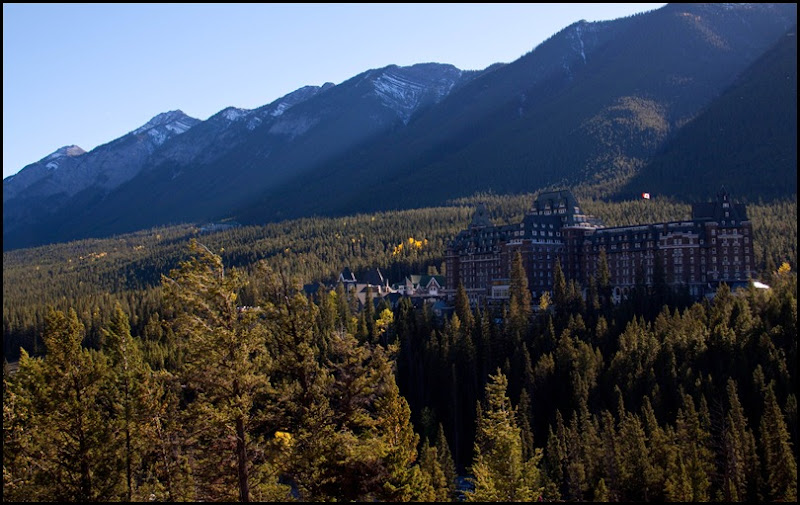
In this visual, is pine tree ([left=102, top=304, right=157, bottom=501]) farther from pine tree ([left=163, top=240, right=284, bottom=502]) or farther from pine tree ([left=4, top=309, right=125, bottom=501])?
pine tree ([left=163, top=240, right=284, bottom=502])

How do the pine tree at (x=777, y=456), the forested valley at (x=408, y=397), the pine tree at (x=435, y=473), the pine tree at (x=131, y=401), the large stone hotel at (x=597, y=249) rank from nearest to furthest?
the forested valley at (x=408, y=397) → the pine tree at (x=131, y=401) → the pine tree at (x=435, y=473) → the pine tree at (x=777, y=456) → the large stone hotel at (x=597, y=249)

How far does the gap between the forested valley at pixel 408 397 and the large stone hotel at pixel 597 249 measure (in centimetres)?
1007

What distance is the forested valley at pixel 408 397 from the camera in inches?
1298

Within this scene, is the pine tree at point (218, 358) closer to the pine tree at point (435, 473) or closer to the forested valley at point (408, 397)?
the forested valley at point (408, 397)

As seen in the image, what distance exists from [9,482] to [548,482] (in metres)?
53.2

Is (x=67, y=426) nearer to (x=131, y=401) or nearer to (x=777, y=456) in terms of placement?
(x=131, y=401)

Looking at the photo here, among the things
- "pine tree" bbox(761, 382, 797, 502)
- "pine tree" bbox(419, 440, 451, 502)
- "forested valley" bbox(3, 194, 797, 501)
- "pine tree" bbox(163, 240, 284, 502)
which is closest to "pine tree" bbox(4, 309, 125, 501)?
"forested valley" bbox(3, 194, 797, 501)

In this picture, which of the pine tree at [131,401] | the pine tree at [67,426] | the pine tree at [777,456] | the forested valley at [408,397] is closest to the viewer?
the forested valley at [408,397]

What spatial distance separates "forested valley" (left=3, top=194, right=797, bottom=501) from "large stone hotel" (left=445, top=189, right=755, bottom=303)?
1007 centimetres

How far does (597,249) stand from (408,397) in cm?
4297

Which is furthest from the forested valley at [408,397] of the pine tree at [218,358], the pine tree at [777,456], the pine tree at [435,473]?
the pine tree at [435,473]

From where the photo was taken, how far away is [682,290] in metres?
121

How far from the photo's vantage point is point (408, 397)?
402 ft

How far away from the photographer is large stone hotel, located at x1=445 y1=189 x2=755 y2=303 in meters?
127
